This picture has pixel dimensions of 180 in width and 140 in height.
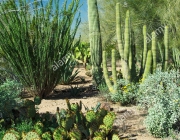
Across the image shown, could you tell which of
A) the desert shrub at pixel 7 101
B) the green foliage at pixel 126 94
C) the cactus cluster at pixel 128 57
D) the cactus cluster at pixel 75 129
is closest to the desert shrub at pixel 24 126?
the cactus cluster at pixel 75 129

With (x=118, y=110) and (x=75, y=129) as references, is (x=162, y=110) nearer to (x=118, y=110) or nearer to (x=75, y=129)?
(x=75, y=129)

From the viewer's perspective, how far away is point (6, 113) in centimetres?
663

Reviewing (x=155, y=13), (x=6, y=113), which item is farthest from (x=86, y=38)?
→ (x=6, y=113)

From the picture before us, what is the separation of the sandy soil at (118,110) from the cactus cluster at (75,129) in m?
0.38

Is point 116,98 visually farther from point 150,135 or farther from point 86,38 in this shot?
point 86,38

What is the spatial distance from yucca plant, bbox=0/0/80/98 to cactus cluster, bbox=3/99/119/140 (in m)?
3.36

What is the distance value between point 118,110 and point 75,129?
95.8 inches

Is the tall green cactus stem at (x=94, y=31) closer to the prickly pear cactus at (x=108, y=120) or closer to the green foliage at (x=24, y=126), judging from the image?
the green foliage at (x=24, y=126)

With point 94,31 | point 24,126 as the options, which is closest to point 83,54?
point 94,31

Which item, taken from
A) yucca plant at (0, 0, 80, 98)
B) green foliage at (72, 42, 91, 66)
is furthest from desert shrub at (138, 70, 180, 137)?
green foliage at (72, 42, 91, 66)

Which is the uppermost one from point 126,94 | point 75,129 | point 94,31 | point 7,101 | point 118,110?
point 94,31

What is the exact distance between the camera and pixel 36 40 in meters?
9.09

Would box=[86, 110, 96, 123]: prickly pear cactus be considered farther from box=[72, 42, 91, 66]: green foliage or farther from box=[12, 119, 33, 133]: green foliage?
box=[72, 42, 91, 66]: green foliage

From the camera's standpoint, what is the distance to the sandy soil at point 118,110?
5.88 metres
